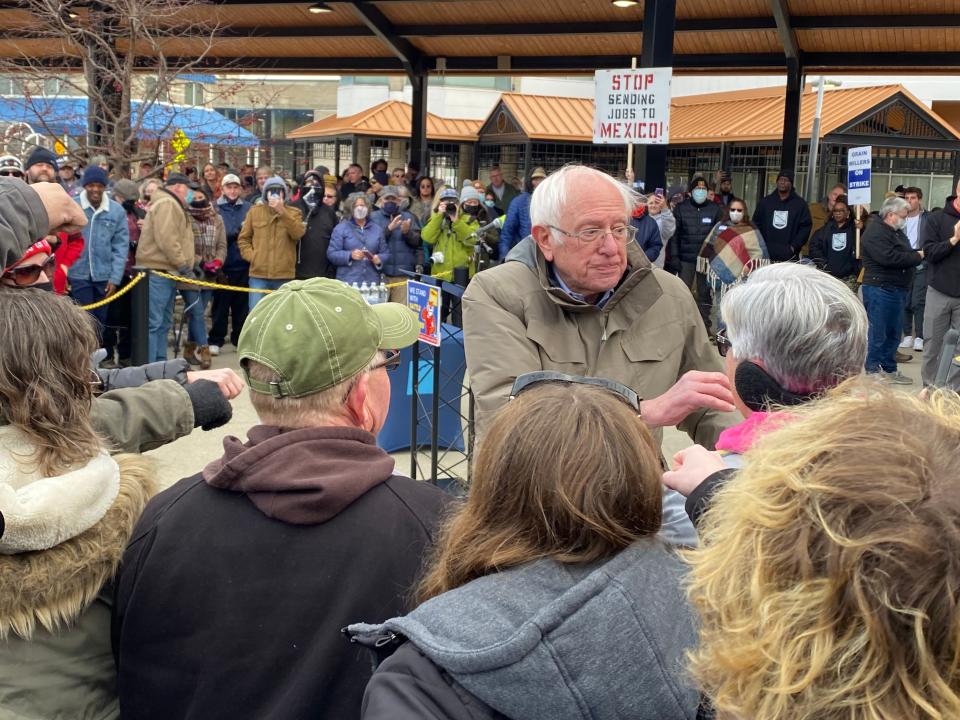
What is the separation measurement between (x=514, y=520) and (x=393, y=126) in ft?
87.9

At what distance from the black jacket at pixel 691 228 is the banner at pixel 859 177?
1.99 metres

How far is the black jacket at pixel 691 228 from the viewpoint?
43.6ft

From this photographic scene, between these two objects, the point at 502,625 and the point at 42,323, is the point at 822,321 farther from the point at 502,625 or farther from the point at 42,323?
the point at 42,323

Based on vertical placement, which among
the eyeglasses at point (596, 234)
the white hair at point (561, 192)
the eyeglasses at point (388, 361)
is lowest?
the eyeglasses at point (388, 361)

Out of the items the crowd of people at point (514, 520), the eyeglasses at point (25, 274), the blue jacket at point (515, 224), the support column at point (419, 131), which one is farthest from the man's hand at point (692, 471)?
the support column at point (419, 131)

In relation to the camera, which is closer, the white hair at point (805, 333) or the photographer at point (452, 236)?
the white hair at point (805, 333)

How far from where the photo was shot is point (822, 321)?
7.44 feet

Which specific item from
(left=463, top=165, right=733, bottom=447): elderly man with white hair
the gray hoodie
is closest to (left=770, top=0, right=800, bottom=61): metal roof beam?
(left=463, top=165, right=733, bottom=447): elderly man with white hair

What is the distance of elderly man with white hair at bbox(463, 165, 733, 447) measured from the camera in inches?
122

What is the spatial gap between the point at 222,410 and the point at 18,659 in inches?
31.0

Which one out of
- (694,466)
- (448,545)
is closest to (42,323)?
(448,545)

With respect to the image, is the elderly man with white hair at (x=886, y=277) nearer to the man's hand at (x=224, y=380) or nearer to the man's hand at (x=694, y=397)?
the man's hand at (x=694, y=397)

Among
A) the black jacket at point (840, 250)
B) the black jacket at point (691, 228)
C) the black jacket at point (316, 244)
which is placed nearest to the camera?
the black jacket at point (316, 244)

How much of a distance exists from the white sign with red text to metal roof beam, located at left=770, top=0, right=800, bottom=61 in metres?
5.42
